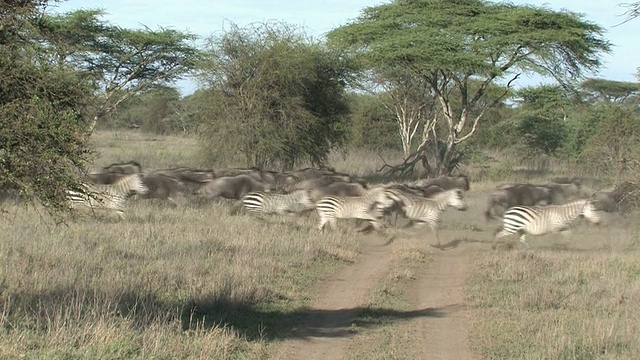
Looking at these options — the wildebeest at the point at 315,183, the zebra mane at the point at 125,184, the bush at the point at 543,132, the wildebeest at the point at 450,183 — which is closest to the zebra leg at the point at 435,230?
the wildebeest at the point at 315,183

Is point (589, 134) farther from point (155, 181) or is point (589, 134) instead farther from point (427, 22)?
point (155, 181)

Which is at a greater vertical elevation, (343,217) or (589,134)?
(589,134)

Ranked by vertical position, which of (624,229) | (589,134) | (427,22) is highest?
(427,22)

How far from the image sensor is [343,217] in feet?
56.7

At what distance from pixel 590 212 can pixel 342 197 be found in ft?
16.8

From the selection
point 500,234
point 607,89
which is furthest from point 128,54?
point 607,89

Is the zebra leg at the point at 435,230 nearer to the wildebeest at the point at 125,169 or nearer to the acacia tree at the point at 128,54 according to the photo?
the wildebeest at the point at 125,169

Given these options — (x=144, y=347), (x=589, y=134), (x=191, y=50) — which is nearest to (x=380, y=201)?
(x=144, y=347)

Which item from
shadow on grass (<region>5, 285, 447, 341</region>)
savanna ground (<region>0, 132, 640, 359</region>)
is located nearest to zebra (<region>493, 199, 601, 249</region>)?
savanna ground (<region>0, 132, 640, 359</region>)

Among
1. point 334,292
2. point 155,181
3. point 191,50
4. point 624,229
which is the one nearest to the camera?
point 334,292

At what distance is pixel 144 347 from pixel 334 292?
449cm

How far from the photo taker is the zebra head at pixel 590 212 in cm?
1702

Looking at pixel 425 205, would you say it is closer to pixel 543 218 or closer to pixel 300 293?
pixel 543 218

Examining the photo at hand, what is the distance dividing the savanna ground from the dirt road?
2 cm
